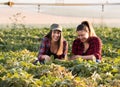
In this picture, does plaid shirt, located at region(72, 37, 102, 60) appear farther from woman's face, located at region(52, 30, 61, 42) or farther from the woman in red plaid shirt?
woman's face, located at region(52, 30, 61, 42)

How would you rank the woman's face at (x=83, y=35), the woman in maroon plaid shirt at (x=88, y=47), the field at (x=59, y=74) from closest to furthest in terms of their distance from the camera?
the field at (x=59, y=74)
the woman's face at (x=83, y=35)
the woman in maroon plaid shirt at (x=88, y=47)

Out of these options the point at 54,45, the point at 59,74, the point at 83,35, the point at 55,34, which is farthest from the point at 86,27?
the point at 59,74


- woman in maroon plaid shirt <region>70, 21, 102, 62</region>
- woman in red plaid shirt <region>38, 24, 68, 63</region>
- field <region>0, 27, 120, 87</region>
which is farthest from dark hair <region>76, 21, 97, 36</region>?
field <region>0, 27, 120, 87</region>

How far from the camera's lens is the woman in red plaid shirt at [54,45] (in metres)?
8.23

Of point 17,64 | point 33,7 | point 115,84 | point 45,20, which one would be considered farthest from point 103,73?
point 45,20

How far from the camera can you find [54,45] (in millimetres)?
8430

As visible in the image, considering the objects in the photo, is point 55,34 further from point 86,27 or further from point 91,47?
point 91,47

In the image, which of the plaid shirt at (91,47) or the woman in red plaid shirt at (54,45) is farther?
the plaid shirt at (91,47)

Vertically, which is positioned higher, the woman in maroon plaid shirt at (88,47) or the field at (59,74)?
the woman in maroon plaid shirt at (88,47)

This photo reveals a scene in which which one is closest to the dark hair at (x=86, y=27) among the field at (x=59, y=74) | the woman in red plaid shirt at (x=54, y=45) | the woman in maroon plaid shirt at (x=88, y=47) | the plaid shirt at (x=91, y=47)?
the woman in maroon plaid shirt at (x=88, y=47)

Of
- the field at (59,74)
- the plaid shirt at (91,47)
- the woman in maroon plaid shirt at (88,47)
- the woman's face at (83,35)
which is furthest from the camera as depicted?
the plaid shirt at (91,47)

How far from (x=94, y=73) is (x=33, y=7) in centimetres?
2000

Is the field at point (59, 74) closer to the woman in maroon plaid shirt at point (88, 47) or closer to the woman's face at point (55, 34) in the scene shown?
the woman's face at point (55, 34)

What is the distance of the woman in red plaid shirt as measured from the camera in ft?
27.0
